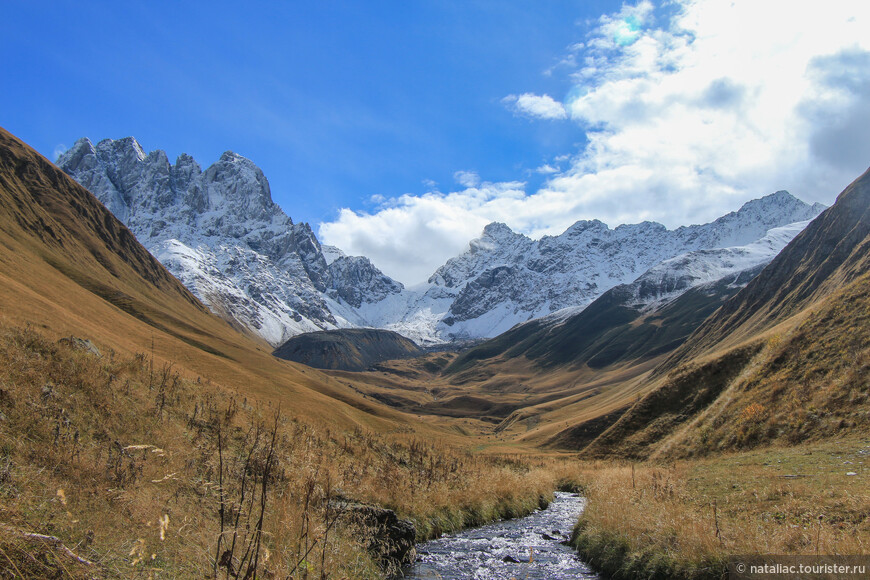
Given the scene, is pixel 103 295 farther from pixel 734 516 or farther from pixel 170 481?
pixel 734 516

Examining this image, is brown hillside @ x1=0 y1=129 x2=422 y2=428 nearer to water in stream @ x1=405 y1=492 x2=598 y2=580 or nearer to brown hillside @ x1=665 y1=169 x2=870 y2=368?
water in stream @ x1=405 y1=492 x2=598 y2=580

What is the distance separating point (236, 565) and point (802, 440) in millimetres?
30026

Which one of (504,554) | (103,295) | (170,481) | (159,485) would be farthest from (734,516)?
(103,295)

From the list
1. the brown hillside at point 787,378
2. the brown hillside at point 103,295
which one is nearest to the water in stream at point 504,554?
the brown hillside at point 103,295

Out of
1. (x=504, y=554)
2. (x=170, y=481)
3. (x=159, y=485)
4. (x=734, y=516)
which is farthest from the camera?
(x=504, y=554)

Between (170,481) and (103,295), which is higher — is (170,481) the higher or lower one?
the higher one

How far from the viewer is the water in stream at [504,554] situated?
52.4ft

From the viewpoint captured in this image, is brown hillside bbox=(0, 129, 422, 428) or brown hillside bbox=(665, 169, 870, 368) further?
brown hillside bbox=(665, 169, 870, 368)

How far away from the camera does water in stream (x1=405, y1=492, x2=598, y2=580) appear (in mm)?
15984

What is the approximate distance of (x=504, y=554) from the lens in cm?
1842

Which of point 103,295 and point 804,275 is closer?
point 804,275

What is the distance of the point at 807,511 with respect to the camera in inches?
522

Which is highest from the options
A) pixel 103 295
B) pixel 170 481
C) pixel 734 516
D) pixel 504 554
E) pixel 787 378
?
pixel 787 378

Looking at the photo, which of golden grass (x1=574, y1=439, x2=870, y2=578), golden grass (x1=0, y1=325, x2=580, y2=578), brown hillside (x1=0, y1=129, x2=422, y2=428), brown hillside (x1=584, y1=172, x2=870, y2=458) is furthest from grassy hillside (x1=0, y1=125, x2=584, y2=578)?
brown hillside (x1=584, y1=172, x2=870, y2=458)
